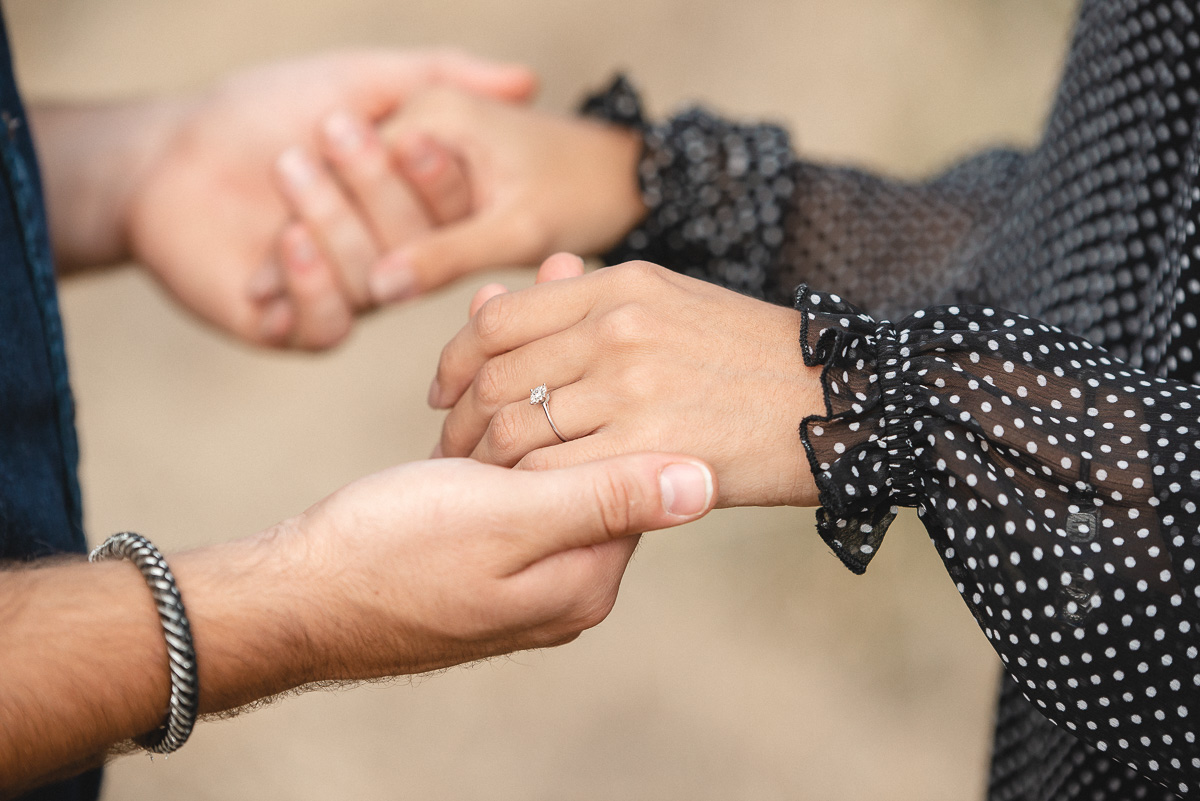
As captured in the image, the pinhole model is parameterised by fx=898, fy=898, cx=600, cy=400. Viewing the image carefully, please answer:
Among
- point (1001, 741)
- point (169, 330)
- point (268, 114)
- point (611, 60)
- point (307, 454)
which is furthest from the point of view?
point (611, 60)

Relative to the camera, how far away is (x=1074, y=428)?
75 cm

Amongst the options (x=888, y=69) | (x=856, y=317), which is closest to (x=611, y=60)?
(x=888, y=69)

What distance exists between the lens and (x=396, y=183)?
147 cm

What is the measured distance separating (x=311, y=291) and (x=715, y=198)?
660 millimetres

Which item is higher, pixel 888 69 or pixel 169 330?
pixel 888 69

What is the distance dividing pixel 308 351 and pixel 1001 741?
1.20 meters

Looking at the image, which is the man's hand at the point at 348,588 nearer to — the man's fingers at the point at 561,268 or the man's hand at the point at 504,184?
the man's fingers at the point at 561,268

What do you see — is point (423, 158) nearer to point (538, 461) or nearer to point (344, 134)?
point (344, 134)

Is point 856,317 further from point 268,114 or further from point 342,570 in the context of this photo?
point 268,114

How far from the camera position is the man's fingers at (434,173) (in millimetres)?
1425

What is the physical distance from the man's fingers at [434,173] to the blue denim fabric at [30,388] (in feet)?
1.74

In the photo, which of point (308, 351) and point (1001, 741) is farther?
point (308, 351)

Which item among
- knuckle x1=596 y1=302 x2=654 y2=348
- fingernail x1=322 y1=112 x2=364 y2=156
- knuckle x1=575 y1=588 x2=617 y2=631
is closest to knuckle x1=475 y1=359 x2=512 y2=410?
knuckle x1=596 y1=302 x2=654 y2=348

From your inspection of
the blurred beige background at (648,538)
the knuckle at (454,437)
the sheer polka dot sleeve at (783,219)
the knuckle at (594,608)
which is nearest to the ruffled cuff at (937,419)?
the knuckle at (594,608)
